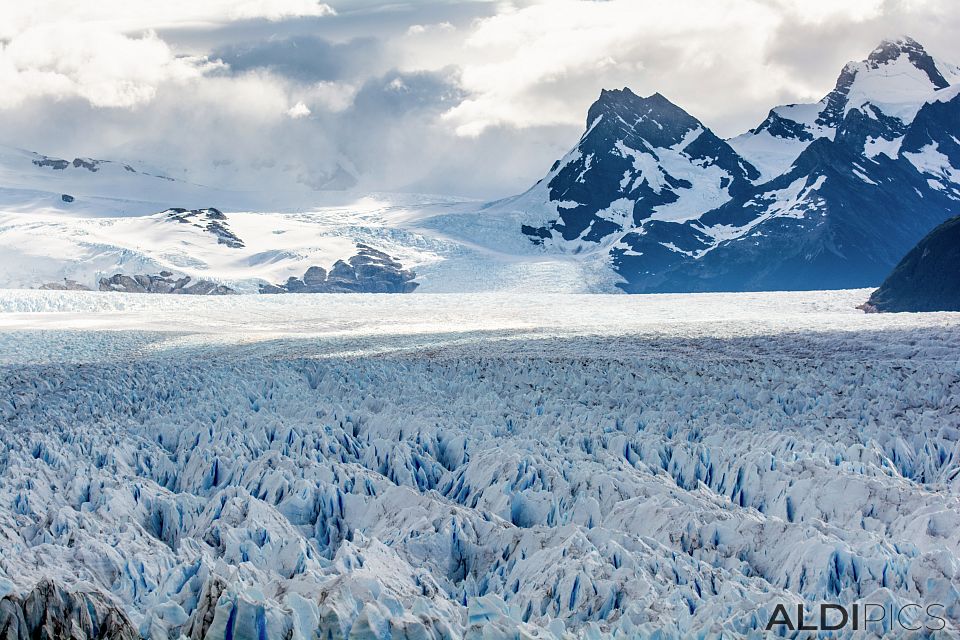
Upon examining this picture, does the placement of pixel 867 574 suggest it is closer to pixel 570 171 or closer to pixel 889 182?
pixel 570 171

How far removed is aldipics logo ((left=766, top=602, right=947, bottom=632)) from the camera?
7.85m

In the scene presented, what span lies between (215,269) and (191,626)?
11431 cm

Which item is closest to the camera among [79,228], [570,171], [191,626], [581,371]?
[191,626]

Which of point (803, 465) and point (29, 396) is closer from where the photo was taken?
point (803, 465)

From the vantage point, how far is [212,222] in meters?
142

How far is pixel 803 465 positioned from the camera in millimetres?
13117

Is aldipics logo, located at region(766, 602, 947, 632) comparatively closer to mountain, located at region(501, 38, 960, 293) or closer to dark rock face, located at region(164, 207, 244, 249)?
mountain, located at region(501, 38, 960, 293)

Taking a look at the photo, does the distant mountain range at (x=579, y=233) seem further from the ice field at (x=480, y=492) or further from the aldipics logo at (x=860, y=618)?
the aldipics logo at (x=860, y=618)

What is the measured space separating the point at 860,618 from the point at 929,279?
206 ft

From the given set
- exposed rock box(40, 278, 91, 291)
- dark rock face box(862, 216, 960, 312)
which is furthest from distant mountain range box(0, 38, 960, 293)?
dark rock face box(862, 216, 960, 312)

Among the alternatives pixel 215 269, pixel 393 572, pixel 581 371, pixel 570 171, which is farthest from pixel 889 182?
pixel 393 572

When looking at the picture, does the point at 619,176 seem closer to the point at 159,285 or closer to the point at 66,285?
the point at 159,285

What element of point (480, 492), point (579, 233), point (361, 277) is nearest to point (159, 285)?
point (361, 277)

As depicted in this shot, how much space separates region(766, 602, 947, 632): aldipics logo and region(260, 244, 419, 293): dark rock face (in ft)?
347
